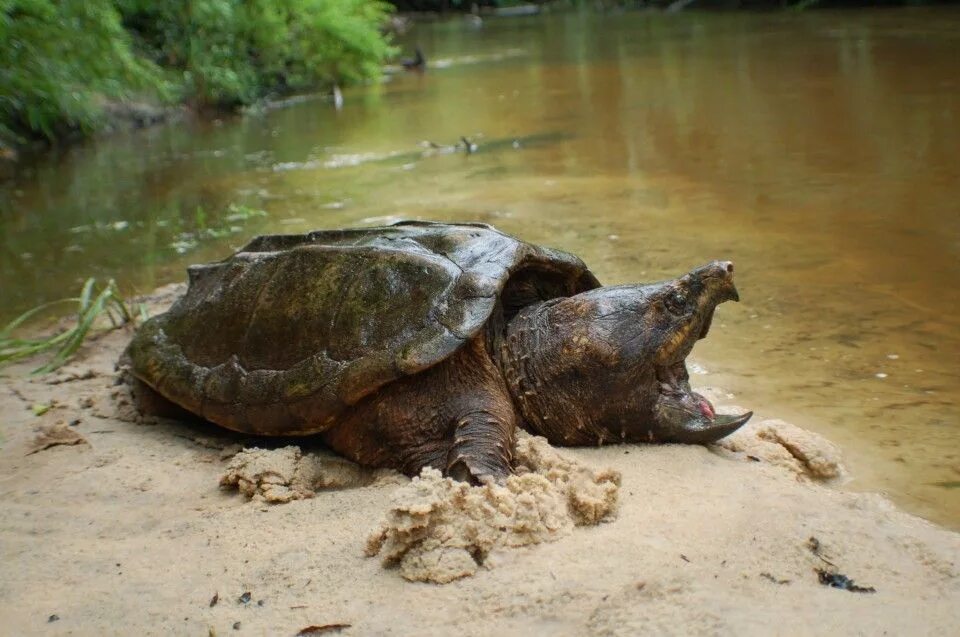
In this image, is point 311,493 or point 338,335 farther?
point 338,335

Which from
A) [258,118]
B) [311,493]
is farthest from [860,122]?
[258,118]

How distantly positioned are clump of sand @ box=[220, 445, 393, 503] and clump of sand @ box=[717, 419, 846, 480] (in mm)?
1177

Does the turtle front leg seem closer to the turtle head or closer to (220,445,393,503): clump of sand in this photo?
the turtle head

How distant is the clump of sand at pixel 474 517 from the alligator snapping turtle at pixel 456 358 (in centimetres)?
25

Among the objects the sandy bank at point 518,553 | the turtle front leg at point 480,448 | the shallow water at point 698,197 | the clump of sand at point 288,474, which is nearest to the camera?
the sandy bank at point 518,553

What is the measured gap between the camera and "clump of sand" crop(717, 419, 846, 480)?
2912 millimetres

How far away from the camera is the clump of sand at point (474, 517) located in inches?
88.4

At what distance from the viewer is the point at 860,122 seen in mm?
8711

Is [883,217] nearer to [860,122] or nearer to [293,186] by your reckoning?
[860,122]

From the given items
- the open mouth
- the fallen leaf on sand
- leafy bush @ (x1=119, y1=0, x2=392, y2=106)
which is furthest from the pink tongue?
leafy bush @ (x1=119, y1=0, x2=392, y2=106)

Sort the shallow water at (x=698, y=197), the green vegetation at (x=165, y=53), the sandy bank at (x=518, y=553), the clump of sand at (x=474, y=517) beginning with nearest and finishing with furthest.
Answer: the sandy bank at (x=518, y=553)
the clump of sand at (x=474, y=517)
the shallow water at (x=698, y=197)
the green vegetation at (x=165, y=53)

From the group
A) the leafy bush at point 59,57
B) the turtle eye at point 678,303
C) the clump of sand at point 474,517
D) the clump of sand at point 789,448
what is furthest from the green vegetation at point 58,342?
the leafy bush at point 59,57

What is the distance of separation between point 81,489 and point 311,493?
2.55 feet

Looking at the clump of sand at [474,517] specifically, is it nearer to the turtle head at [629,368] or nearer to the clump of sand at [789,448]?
the turtle head at [629,368]
